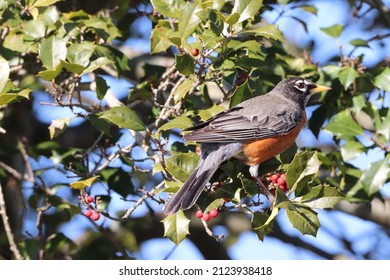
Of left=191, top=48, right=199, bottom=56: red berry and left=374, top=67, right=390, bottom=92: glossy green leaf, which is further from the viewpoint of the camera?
left=374, top=67, right=390, bottom=92: glossy green leaf

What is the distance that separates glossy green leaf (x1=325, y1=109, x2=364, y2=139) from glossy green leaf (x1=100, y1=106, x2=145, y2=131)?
1.21 m

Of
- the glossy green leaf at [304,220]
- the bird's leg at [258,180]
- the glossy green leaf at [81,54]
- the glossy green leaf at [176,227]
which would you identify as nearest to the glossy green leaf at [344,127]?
the bird's leg at [258,180]

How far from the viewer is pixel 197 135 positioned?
3846 mm

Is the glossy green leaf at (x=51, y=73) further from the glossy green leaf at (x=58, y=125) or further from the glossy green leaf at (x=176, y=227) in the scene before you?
the glossy green leaf at (x=176, y=227)

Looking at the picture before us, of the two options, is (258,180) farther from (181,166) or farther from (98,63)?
(98,63)

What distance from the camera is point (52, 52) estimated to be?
13.4 ft

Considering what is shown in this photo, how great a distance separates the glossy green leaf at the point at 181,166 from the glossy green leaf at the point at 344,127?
1.08 meters

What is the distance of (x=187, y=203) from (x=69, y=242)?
5.61 ft

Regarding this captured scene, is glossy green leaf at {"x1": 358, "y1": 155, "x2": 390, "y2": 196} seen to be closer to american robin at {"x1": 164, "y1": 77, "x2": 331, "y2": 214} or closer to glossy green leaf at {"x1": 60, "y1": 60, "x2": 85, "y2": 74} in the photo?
american robin at {"x1": 164, "y1": 77, "x2": 331, "y2": 214}

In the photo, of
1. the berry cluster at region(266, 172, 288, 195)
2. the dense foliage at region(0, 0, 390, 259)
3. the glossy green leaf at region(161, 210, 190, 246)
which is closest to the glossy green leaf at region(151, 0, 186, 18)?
the dense foliage at region(0, 0, 390, 259)

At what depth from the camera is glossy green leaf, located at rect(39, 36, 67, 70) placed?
4062mm

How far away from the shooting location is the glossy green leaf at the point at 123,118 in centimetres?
395

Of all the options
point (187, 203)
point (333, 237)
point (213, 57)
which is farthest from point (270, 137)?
point (333, 237)
